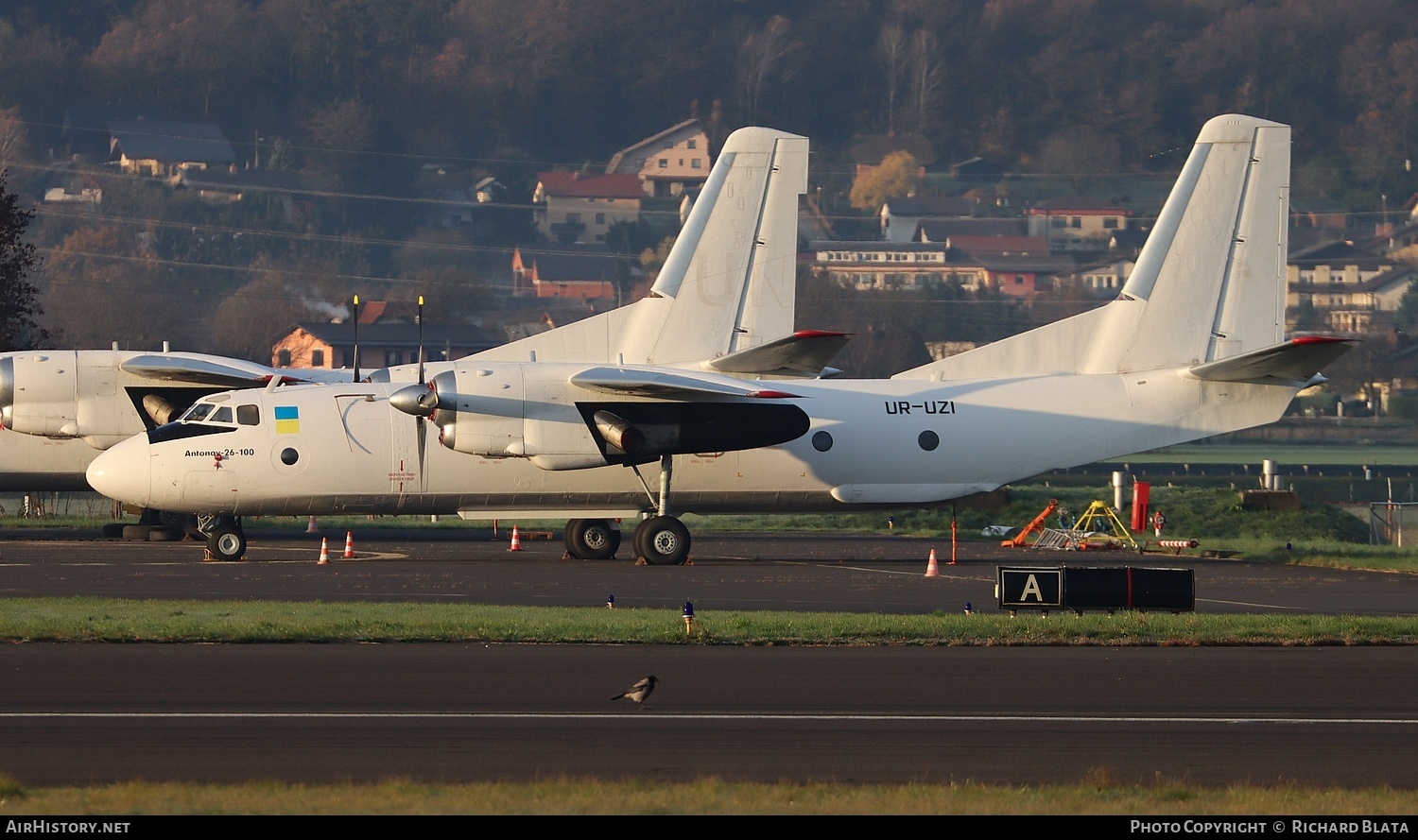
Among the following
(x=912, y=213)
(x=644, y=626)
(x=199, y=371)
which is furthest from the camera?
(x=912, y=213)

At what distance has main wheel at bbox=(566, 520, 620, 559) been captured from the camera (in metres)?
29.2

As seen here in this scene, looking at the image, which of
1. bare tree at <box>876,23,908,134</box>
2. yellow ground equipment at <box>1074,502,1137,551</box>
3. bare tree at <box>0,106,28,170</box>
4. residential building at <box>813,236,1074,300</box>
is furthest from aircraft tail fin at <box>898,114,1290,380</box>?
bare tree at <box>876,23,908,134</box>

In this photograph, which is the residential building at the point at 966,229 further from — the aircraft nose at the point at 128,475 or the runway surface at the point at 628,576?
the aircraft nose at the point at 128,475

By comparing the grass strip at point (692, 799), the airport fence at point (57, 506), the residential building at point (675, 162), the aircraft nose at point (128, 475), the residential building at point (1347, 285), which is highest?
the residential building at point (675, 162)

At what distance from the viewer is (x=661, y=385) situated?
26609mm

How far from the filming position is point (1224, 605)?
21078mm

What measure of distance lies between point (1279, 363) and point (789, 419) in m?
8.19

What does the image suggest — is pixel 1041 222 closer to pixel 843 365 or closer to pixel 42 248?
pixel 843 365

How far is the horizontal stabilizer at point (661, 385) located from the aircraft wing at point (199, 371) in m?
7.20

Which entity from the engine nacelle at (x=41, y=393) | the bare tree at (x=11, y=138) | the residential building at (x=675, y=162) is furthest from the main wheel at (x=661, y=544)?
the residential building at (x=675, y=162)

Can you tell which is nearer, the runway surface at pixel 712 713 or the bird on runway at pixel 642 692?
the runway surface at pixel 712 713

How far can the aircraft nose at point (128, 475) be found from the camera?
2698 cm

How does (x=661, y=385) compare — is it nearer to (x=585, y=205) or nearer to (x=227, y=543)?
(x=227, y=543)

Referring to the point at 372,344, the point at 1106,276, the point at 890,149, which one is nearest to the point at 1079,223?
the point at 1106,276
